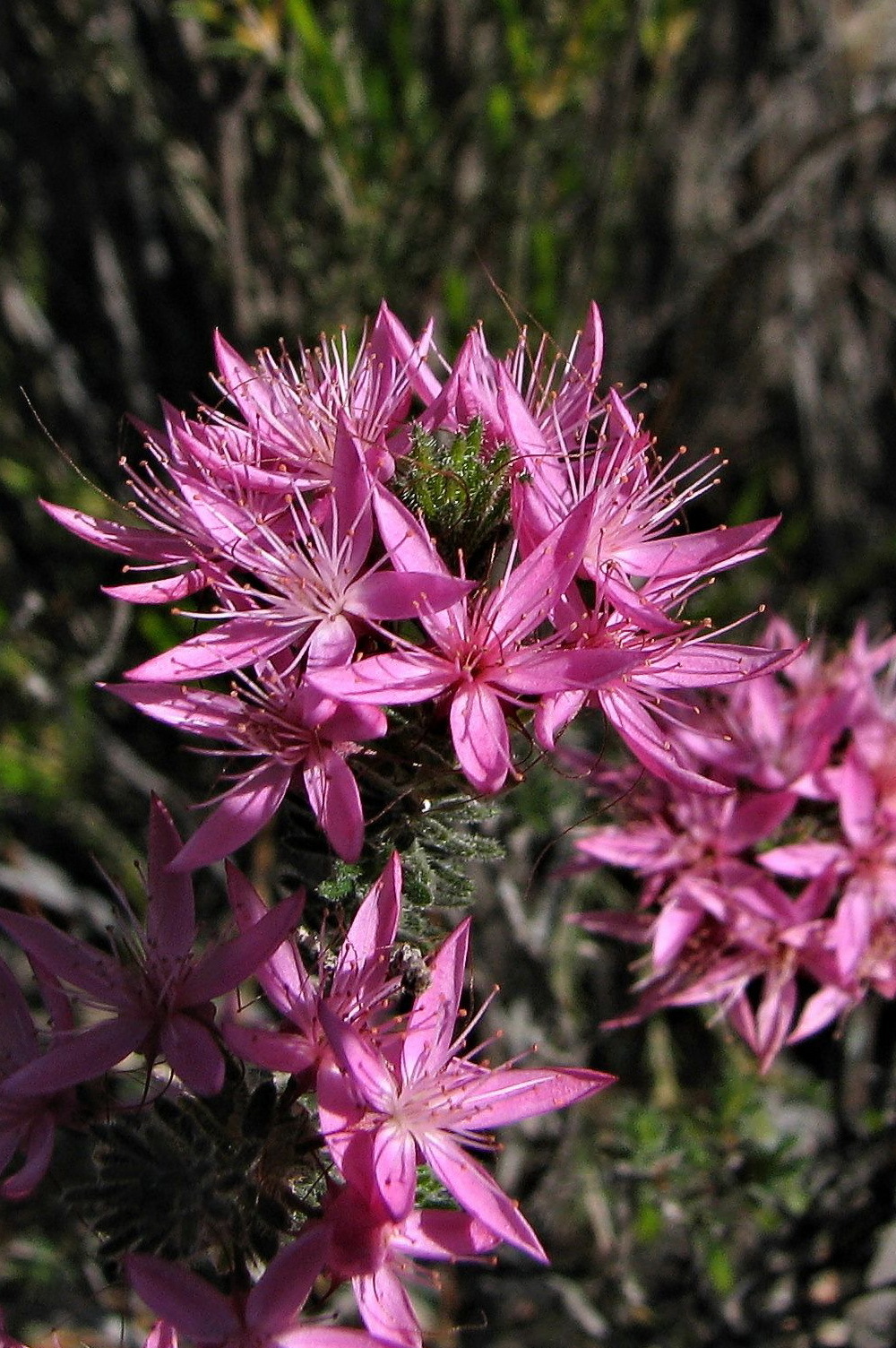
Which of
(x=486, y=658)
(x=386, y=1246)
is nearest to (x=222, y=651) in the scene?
(x=486, y=658)

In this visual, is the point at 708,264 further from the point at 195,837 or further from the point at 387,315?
the point at 195,837

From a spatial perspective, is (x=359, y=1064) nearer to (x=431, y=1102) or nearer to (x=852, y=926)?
(x=431, y=1102)

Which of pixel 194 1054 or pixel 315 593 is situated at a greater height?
pixel 315 593

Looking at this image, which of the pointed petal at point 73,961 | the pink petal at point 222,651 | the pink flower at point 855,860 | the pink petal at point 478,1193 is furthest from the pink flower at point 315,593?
the pink flower at point 855,860

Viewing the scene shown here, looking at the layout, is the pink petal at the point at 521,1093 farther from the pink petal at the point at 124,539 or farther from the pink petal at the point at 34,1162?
the pink petal at the point at 124,539

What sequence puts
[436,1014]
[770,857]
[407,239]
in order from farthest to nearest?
[407,239] → [770,857] → [436,1014]

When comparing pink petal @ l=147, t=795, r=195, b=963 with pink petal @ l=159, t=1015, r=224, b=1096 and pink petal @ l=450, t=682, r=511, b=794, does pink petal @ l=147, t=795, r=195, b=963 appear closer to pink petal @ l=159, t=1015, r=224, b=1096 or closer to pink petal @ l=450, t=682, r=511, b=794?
pink petal @ l=159, t=1015, r=224, b=1096

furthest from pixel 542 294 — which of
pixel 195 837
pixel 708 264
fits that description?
pixel 195 837
